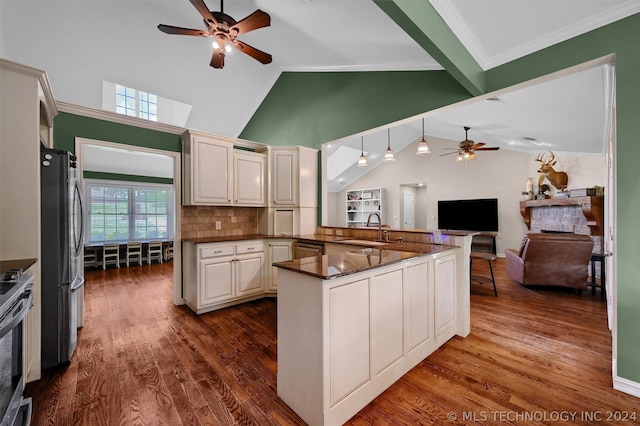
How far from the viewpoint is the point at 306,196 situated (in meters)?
4.17

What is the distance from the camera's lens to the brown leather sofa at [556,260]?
12.3 feet

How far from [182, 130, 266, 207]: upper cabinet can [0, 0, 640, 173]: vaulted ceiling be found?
130 centimetres

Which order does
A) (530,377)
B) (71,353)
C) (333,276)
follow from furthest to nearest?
(71,353) < (530,377) < (333,276)

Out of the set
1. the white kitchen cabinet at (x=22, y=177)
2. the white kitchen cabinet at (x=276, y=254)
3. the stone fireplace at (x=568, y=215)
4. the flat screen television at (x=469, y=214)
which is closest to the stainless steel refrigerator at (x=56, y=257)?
the white kitchen cabinet at (x=22, y=177)

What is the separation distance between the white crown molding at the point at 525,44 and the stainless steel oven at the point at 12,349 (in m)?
2.83

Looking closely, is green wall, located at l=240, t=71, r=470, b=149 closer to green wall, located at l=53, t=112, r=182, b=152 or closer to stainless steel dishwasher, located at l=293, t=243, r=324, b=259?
stainless steel dishwasher, located at l=293, t=243, r=324, b=259

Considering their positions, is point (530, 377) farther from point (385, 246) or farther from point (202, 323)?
point (202, 323)

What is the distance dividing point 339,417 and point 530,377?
1.51 metres

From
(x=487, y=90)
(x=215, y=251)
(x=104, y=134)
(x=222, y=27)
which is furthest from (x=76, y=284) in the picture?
(x=487, y=90)

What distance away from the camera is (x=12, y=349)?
4.40 feet

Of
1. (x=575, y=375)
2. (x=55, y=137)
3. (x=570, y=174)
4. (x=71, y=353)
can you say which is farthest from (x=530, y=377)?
(x=570, y=174)

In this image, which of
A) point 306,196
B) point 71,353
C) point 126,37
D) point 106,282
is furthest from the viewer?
point 106,282

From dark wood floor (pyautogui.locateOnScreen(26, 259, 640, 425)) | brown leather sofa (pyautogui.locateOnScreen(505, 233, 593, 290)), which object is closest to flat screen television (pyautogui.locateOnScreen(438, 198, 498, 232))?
brown leather sofa (pyautogui.locateOnScreen(505, 233, 593, 290))

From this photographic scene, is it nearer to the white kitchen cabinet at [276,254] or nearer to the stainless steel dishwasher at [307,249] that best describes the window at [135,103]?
the white kitchen cabinet at [276,254]
